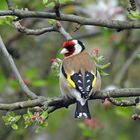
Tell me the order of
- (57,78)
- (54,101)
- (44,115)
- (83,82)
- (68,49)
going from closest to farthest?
(44,115), (54,101), (83,82), (68,49), (57,78)

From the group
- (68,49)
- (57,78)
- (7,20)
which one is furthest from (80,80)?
(57,78)

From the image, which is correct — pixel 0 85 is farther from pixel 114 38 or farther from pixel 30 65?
pixel 114 38

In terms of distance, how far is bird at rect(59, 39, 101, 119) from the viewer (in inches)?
179

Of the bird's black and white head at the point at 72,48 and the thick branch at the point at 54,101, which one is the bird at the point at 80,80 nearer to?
the bird's black and white head at the point at 72,48

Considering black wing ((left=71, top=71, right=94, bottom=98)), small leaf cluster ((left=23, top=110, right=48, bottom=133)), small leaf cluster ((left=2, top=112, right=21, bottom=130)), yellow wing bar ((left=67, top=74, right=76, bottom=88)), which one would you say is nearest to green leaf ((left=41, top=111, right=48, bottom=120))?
small leaf cluster ((left=23, top=110, right=48, bottom=133))

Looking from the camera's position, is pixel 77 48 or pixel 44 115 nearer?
pixel 44 115

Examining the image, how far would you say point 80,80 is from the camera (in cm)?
490

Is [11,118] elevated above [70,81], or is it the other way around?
[11,118]

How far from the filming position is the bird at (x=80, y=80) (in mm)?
4551

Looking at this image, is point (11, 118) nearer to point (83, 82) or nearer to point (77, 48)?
point (83, 82)

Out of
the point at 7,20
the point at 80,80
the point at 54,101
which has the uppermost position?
the point at 7,20

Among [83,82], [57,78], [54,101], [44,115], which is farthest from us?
[57,78]

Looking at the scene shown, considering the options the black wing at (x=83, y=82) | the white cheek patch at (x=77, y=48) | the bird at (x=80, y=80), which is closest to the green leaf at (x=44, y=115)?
the bird at (x=80, y=80)

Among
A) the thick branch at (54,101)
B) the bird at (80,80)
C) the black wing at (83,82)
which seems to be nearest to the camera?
the thick branch at (54,101)
